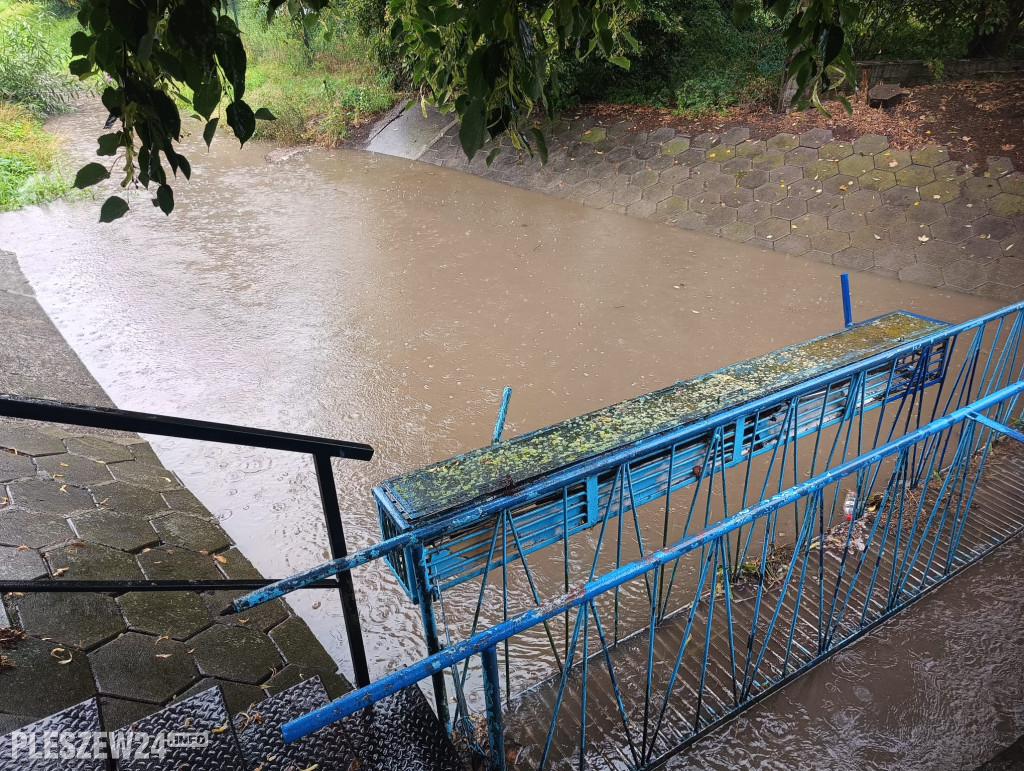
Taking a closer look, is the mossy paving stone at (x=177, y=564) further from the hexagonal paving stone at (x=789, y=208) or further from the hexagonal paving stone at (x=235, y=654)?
the hexagonal paving stone at (x=789, y=208)

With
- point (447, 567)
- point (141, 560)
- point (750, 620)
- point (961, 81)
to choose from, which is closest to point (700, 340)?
point (750, 620)

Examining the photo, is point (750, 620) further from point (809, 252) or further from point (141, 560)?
point (809, 252)

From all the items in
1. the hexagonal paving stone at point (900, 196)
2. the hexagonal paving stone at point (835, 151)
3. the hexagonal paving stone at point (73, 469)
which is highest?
the hexagonal paving stone at point (835, 151)

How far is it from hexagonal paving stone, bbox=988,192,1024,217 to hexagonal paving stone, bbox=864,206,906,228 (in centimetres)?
75

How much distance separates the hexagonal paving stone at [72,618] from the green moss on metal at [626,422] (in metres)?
1.19

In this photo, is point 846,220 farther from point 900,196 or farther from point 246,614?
point 246,614

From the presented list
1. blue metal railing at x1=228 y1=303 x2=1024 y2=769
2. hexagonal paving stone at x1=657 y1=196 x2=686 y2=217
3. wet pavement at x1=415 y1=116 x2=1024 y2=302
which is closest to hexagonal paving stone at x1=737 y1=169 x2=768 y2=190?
wet pavement at x1=415 y1=116 x2=1024 y2=302

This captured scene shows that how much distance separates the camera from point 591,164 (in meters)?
9.28

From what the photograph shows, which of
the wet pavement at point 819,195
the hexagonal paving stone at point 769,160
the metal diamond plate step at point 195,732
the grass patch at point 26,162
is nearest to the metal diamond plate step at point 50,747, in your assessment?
the metal diamond plate step at point 195,732

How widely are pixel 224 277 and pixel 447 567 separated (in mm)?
5731

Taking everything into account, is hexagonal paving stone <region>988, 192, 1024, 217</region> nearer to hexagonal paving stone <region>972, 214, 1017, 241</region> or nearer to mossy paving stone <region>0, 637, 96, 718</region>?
hexagonal paving stone <region>972, 214, 1017, 241</region>

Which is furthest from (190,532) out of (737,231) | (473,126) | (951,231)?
(951,231)

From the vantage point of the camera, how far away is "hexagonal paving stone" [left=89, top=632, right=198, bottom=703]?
2398mm

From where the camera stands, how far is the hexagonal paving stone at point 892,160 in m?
7.36
